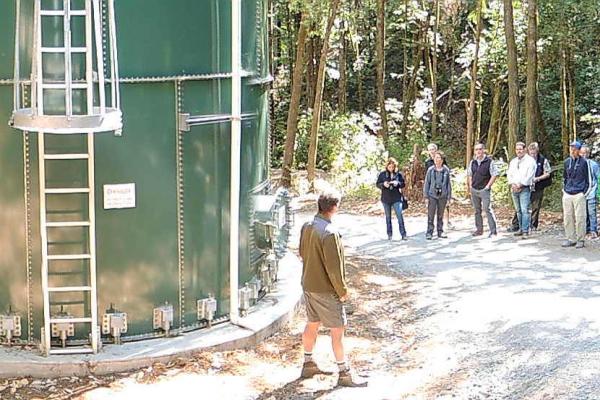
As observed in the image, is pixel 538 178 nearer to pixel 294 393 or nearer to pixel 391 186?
pixel 391 186

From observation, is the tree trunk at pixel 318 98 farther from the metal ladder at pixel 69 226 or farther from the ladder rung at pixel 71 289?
the ladder rung at pixel 71 289

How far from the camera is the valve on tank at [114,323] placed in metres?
8.71

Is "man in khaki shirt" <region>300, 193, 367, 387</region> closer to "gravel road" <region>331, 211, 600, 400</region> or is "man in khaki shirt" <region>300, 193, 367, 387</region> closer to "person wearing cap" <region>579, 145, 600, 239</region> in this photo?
"gravel road" <region>331, 211, 600, 400</region>

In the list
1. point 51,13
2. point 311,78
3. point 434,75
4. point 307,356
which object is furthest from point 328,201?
point 311,78

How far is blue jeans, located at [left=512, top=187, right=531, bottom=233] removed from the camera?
618 inches

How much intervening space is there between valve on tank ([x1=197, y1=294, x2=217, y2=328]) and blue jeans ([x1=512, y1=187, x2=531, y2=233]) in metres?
8.12

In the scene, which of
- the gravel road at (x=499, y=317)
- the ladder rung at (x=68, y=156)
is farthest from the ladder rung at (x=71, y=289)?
the gravel road at (x=499, y=317)

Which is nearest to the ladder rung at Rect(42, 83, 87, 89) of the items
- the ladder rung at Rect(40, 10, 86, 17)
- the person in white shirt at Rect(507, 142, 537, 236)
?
the ladder rung at Rect(40, 10, 86, 17)

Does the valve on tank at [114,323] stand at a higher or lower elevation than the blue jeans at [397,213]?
lower

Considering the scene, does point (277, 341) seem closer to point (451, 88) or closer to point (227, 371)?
point (227, 371)

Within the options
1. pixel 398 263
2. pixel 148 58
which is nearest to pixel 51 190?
pixel 148 58

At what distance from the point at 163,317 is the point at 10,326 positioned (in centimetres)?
155

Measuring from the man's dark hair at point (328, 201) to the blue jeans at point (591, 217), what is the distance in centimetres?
868

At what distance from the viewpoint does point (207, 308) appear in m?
9.34
